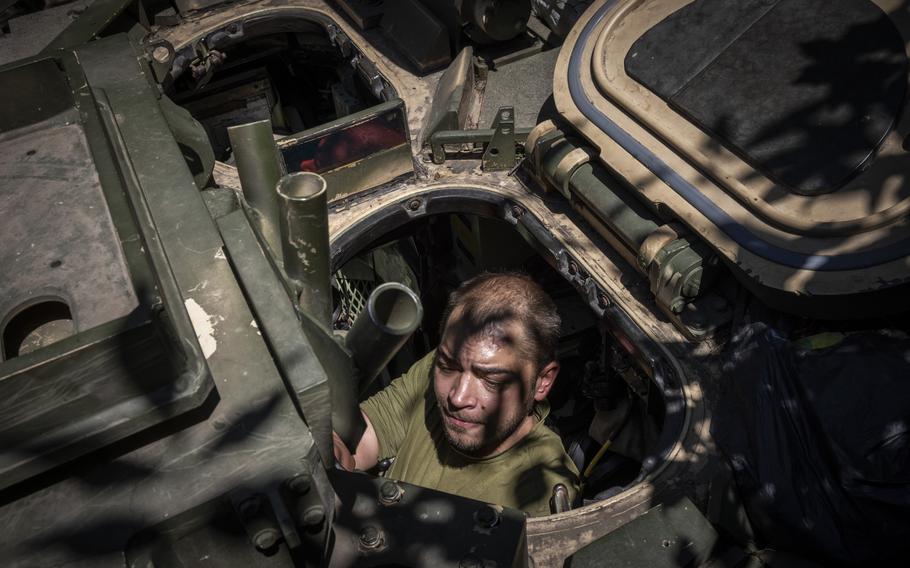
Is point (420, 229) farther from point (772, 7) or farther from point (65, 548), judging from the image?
point (65, 548)

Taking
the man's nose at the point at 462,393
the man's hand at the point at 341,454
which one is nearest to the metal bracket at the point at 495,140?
the man's nose at the point at 462,393

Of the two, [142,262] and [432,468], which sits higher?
[142,262]

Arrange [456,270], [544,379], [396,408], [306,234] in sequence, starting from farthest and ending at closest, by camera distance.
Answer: [456,270], [396,408], [544,379], [306,234]

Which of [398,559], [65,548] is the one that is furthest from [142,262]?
[398,559]

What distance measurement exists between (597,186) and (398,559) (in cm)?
272

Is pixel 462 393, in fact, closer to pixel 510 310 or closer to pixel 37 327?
pixel 510 310

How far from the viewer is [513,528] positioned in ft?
5.48

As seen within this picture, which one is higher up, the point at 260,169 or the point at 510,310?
the point at 260,169

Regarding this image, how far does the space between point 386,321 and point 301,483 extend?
1.32 ft

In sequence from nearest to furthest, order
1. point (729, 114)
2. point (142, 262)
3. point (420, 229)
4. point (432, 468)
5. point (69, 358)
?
point (69, 358) < point (142, 262) < point (432, 468) < point (729, 114) < point (420, 229)

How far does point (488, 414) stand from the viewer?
320 centimetres

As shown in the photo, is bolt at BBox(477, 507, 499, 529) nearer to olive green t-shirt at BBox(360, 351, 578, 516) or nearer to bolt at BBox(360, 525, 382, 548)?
bolt at BBox(360, 525, 382, 548)

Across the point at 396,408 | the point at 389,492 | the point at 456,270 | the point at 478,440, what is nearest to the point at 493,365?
the point at 478,440

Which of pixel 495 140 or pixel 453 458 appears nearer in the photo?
pixel 453 458
